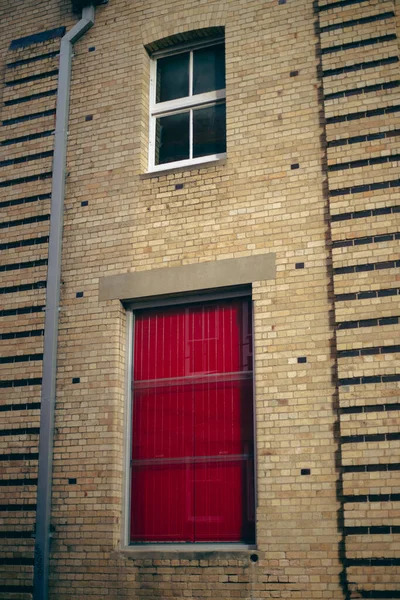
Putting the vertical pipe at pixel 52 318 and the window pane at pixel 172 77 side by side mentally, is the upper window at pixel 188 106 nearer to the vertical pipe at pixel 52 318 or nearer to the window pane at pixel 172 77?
the window pane at pixel 172 77

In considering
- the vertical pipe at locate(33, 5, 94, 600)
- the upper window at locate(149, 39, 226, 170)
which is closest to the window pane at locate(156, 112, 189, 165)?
the upper window at locate(149, 39, 226, 170)

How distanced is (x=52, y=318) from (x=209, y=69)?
4020 millimetres

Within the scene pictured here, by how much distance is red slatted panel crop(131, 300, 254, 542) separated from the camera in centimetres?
846

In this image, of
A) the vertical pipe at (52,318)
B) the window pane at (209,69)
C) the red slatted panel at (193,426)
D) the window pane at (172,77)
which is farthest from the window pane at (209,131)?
the red slatted panel at (193,426)

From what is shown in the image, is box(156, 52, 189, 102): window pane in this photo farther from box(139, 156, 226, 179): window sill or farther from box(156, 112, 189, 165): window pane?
box(139, 156, 226, 179): window sill

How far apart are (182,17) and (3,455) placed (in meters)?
6.29

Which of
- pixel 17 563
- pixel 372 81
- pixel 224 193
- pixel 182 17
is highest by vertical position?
pixel 182 17

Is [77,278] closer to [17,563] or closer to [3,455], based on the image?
[3,455]

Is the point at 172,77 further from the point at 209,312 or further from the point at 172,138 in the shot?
the point at 209,312

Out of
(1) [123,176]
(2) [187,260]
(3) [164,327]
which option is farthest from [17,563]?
Result: (1) [123,176]

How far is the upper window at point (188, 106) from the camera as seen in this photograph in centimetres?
995

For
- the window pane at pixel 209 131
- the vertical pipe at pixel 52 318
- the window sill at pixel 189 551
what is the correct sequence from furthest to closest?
1. the window pane at pixel 209 131
2. the vertical pipe at pixel 52 318
3. the window sill at pixel 189 551

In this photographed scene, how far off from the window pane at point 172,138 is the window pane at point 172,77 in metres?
0.35

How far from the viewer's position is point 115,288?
9.43 meters
